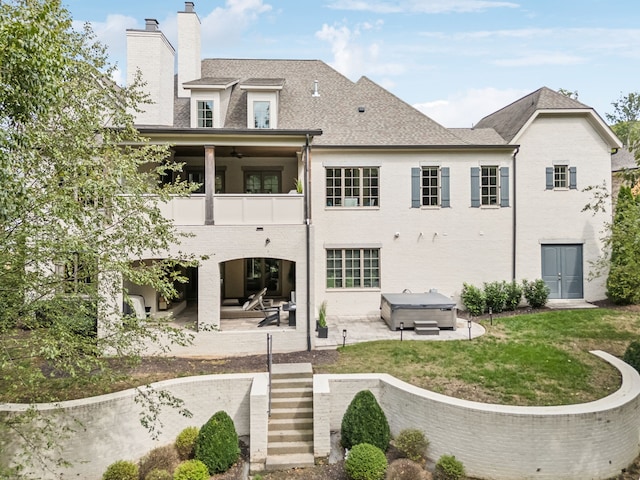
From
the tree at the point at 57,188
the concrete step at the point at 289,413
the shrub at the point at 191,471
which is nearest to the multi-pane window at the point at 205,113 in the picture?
the tree at the point at 57,188

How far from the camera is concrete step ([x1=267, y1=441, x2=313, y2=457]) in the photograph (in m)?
8.07

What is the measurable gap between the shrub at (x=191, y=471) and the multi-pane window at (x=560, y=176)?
17.1 metres

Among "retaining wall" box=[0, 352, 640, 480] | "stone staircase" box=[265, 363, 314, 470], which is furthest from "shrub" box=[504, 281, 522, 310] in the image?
"stone staircase" box=[265, 363, 314, 470]

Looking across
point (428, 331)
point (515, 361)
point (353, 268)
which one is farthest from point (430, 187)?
point (515, 361)

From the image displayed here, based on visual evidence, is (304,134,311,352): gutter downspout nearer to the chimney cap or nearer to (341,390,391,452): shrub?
(341,390,391,452): shrub

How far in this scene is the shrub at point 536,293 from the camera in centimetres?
1603

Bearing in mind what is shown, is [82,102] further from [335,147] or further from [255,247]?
[335,147]

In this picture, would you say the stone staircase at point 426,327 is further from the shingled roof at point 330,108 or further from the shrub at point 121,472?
the shrub at point 121,472

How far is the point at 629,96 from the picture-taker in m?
51.2

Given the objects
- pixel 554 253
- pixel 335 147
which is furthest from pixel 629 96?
pixel 335 147

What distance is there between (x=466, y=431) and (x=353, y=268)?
903 cm

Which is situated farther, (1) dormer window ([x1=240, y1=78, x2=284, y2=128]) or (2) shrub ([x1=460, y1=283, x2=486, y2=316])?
(2) shrub ([x1=460, y1=283, x2=486, y2=316])

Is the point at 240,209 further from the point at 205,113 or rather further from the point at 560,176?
the point at 560,176

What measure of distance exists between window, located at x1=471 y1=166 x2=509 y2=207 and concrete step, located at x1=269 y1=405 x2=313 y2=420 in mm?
11720
